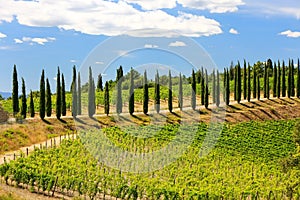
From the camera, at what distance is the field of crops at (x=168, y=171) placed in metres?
22.6

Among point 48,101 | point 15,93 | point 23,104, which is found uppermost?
point 15,93

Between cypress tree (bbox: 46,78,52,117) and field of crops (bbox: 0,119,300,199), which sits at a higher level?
cypress tree (bbox: 46,78,52,117)

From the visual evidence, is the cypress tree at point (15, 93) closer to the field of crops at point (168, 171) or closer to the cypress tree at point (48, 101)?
the cypress tree at point (48, 101)

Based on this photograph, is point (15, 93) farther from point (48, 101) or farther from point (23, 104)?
point (48, 101)

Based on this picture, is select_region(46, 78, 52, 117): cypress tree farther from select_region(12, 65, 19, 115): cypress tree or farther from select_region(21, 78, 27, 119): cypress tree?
select_region(12, 65, 19, 115): cypress tree

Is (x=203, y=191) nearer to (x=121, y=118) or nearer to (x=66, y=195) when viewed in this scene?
(x=66, y=195)

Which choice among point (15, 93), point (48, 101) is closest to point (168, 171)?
point (48, 101)

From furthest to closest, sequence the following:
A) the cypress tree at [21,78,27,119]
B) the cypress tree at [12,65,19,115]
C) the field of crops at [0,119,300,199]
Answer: the cypress tree at [12,65,19,115], the cypress tree at [21,78,27,119], the field of crops at [0,119,300,199]

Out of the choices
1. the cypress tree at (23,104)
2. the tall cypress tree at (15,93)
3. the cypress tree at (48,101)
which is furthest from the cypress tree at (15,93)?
the cypress tree at (48,101)

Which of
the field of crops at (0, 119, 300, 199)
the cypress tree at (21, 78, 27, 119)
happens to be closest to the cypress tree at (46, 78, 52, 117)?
the cypress tree at (21, 78, 27, 119)

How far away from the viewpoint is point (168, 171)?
88.3ft

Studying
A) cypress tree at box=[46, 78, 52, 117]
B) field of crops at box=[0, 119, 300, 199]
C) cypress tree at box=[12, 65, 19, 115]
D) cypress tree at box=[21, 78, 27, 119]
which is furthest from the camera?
cypress tree at box=[12, 65, 19, 115]

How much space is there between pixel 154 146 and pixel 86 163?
7870mm

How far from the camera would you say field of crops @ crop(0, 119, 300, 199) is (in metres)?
22.6
